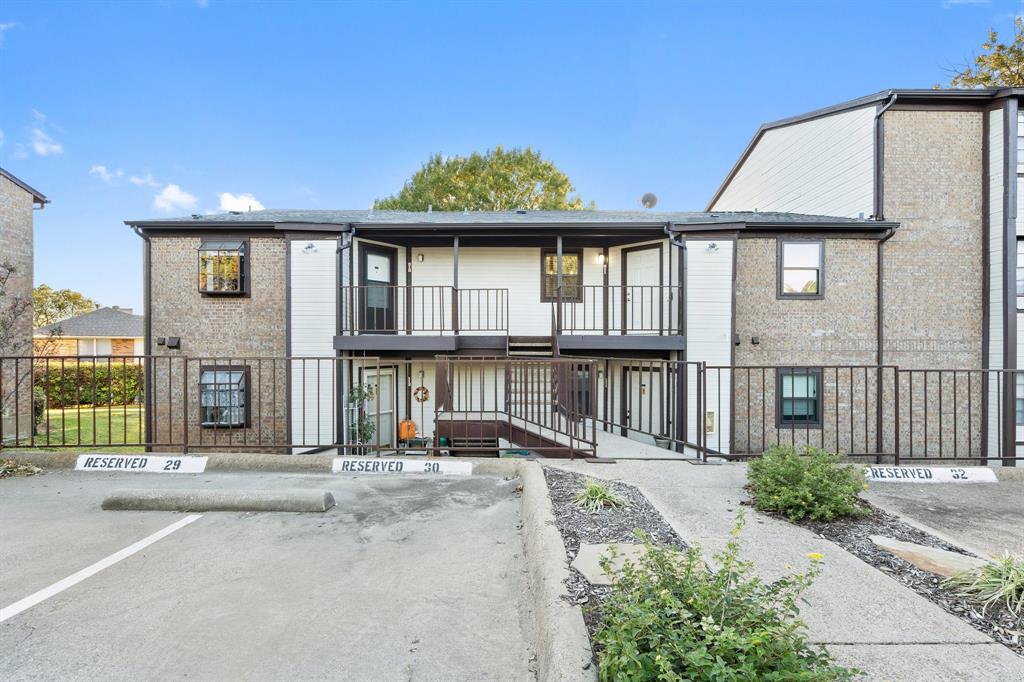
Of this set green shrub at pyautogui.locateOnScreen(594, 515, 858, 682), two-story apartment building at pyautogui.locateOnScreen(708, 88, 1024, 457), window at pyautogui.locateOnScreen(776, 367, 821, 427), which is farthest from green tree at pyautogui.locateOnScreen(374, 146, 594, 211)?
green shrub at pyautogui.locateOnScreen(594, 515, 858, 682)

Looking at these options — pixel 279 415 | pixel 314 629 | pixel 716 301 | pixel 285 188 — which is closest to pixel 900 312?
pixel 716 301

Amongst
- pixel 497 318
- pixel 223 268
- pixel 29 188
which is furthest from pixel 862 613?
pixel 29 188

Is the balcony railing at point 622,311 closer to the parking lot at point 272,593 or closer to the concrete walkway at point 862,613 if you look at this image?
the concrete walkway at point 862,613

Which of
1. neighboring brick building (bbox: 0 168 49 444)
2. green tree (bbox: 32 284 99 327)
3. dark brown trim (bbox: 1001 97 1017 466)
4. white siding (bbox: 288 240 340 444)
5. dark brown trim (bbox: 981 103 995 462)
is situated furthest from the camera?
green tree (bbox: 32 284 99 327)

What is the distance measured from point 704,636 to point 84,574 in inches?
164

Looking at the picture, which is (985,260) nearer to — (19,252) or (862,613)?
(862,613)

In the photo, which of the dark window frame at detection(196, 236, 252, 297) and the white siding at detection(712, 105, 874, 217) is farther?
A: the white siding at detection(712, 105, 874, 217)

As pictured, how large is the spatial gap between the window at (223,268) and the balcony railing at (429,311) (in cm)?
262

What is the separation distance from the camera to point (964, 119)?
412 inches

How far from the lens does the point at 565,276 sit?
12375 millimetres

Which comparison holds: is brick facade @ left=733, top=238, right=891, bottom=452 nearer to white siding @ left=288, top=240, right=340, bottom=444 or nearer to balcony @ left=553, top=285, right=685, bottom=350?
balcony @ left=553, top=285, right=685, bottom=350

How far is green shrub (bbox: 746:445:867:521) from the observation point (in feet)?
12.5

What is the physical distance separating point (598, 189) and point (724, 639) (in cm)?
2867

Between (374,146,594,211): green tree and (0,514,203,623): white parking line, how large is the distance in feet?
79.0
